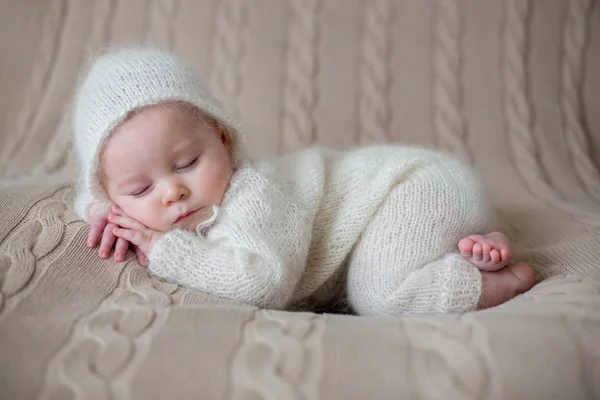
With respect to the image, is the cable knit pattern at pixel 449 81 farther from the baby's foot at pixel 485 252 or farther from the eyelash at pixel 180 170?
the eyelash at pixel 180 170

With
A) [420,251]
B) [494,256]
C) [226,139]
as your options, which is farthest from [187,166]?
[494,256]

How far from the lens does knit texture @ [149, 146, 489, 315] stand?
2.93ft

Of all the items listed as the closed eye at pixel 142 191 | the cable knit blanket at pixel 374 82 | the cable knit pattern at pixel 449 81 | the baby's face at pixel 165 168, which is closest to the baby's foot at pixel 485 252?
the cable knit blanket at pixel 374 82

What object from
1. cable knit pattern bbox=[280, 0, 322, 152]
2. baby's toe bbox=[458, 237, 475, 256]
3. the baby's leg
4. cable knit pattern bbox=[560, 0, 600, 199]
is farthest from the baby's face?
cable knit pattern bbox=[560, 0, 600, 199]

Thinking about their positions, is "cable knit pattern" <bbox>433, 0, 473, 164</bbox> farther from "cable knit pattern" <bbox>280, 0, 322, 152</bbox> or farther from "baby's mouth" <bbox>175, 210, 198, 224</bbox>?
"baby's mouth" <bbox>175, 210, 198, 224</bbox>

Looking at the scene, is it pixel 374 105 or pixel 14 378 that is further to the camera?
pixel 374 105

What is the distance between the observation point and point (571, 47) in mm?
1627

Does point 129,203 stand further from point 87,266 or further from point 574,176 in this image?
point 574,176

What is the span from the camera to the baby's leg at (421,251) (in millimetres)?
888

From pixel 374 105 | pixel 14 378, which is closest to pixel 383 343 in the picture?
pixel 14 378

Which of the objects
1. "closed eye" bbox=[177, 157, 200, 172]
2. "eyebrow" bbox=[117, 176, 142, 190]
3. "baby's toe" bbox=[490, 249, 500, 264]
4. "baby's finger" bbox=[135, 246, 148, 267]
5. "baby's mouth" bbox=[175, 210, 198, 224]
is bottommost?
"baby's finger" bbox=[135, 246, 148, 267]

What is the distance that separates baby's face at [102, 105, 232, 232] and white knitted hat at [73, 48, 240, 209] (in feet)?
0.06

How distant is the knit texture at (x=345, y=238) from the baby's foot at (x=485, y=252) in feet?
0.07

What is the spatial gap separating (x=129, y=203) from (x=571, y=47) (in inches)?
51.4
